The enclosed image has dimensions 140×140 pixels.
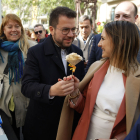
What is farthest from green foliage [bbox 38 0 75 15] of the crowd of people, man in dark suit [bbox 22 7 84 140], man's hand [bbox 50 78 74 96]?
man's hand [bbox 50 78 74 96]

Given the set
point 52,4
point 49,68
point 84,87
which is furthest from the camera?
point 52,4

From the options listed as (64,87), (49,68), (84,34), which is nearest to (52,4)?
(84,34)

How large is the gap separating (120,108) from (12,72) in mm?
2102

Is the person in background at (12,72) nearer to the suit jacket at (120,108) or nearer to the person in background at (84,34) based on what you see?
the suit jacket at (120,108)

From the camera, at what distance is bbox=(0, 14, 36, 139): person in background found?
9.47ft

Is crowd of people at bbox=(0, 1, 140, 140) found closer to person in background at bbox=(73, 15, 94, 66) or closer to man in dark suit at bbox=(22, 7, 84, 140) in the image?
man in dark suit at bbox=(22, 7, 84, 140)

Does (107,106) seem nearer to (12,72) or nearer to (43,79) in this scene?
(43,79)

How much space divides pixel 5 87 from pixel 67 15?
1.74 m

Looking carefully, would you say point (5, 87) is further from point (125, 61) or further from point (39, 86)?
point (125, 61)

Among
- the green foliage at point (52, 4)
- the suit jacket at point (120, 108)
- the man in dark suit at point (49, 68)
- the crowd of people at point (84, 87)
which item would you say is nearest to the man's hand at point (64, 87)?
the crowd of people at point (84, 87)

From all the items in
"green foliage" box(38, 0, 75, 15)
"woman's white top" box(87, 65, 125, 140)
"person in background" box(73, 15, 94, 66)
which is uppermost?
"green foliage" box(38, 0, 75, 15)

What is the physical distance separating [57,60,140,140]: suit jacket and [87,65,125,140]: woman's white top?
0.20 ft

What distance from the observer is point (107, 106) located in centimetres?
166

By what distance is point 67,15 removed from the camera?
7.02ft
